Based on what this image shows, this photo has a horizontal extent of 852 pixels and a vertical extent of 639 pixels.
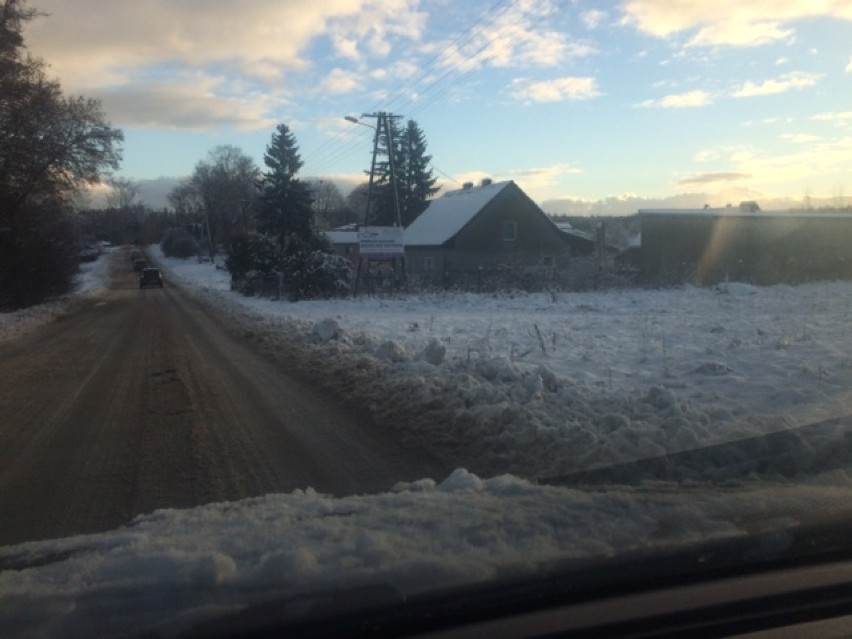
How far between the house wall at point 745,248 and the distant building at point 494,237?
616 centimetres

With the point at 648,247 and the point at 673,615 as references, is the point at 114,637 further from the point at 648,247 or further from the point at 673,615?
the point at 648,247

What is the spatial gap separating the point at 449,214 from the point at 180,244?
77989 mm

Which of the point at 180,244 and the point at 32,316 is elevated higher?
the point at 32,316

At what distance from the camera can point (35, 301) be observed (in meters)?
35.1

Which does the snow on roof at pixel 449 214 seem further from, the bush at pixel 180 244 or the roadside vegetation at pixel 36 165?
the bush at pixel 180 244

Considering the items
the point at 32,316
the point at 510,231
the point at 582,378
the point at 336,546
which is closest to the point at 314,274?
the point at 32,316

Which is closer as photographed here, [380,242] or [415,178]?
[380,242]

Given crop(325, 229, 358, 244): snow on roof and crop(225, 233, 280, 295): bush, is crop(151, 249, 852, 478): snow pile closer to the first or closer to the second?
crop(225, 233, 280, 295): bush

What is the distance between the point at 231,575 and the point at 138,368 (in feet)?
41.7

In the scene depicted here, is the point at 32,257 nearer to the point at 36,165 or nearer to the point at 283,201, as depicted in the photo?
the point at 36,165

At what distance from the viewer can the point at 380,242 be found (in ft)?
133

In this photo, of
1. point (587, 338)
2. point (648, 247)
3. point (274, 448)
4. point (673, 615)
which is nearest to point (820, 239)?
point (648, 247)

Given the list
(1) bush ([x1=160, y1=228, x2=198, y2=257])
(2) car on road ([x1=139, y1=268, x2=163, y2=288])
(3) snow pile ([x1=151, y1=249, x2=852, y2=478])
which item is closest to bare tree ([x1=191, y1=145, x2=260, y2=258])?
(1) bush ([x1=160, y1=228, x2=198, y2=257])

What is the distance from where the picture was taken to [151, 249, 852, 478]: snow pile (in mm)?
7559
